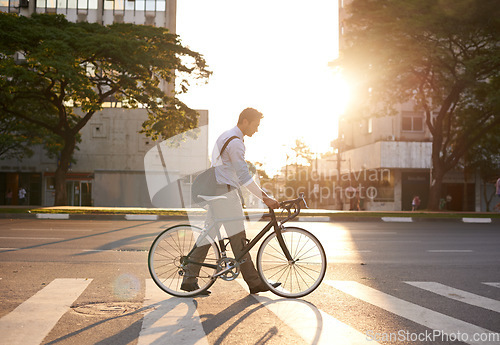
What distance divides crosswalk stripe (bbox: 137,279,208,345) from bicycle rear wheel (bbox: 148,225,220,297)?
14 centimetres

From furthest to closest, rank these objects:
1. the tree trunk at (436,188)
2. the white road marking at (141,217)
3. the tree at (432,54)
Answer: the tree trunk at (436,188)
the tree at (432,54)
the white road marking at (141,217)

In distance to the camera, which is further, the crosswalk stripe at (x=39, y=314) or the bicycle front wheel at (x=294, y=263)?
the bicycle front wheel at (x=294, y=263)

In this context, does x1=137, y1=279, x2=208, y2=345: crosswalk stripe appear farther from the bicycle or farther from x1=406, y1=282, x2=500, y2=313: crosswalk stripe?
x1=406, y1=282, x2=500, y2=313: crosswalk stripe

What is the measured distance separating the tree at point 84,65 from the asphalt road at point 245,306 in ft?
53.6

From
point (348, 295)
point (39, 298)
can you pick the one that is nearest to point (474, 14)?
point (348, 295)

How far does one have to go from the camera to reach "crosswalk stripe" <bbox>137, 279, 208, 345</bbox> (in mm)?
4121

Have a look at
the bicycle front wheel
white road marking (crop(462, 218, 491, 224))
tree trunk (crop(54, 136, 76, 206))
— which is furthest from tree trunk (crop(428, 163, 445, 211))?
the bicycle front wheel

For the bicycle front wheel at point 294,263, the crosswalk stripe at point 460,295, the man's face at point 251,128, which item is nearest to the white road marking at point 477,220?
the crosswalk stripe at point 460,295

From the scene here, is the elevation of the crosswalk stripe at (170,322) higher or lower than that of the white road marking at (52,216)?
higher

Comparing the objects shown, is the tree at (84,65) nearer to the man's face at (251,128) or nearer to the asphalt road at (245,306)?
the asphalt road at (245,306)

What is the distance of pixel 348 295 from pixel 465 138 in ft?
90.0

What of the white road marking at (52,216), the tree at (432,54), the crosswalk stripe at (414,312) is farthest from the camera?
the tree at (432,54)

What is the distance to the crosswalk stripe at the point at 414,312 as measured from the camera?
445 cm

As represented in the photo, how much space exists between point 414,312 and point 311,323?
1.13m
